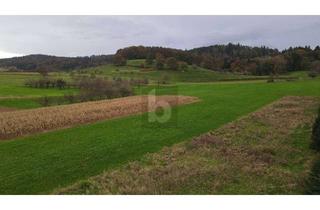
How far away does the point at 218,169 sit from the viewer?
12328mm

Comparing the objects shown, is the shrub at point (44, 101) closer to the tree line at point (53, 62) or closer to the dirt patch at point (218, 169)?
the dirt patch at point (218, 169)

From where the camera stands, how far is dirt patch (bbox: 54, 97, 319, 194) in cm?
1043

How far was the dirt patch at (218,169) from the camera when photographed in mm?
10430

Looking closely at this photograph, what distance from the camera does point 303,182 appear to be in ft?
34.9

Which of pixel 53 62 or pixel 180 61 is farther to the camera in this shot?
pixel 180 61

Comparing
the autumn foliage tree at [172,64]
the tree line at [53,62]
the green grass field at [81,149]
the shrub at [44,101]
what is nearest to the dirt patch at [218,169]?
the green grass field at [81,149]

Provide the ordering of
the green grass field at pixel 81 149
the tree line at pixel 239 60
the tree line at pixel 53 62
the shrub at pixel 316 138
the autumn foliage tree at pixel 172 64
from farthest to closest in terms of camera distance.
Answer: the tree line at pixel 53 62 < the tree line at pixel 239 60 < the autumn foliage tree at pixel 172 64 < the shrub at pixel 316 138 < the green grass field at pixel 81 149

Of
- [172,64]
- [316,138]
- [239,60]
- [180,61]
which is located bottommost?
[316,138]

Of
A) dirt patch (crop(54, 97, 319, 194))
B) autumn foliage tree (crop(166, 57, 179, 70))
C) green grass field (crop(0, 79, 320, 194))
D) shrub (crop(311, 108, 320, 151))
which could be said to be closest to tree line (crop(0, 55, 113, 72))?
autumn foliage tree (crop(166, 57, 179, 70))

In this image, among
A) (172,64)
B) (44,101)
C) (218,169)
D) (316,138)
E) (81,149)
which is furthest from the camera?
(172,64)

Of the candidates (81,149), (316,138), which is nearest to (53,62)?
(81,149)

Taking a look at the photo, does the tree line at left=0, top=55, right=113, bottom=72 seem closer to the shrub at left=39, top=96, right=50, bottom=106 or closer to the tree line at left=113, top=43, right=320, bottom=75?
the tree line at left=113, top=43, right=320, bottom=75

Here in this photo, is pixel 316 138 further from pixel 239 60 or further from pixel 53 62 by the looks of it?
pixel 239 60

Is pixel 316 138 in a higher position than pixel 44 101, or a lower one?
higher
